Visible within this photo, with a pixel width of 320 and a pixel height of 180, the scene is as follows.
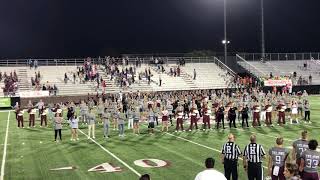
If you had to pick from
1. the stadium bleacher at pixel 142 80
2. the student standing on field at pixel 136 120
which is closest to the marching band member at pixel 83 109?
the student standing on field at pixel 136 120

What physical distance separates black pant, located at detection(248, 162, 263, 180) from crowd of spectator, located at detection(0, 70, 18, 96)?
40.2 meters

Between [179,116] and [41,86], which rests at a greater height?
[41,86]

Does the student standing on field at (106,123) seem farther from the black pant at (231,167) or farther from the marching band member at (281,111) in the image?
the black pant at (231,167)

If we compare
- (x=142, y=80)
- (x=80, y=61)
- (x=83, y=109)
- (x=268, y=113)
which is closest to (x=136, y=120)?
(x=83, y=109)

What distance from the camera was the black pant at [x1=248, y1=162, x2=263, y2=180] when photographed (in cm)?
1104

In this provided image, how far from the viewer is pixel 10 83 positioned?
48.5 meters

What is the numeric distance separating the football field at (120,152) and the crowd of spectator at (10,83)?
21575 mm

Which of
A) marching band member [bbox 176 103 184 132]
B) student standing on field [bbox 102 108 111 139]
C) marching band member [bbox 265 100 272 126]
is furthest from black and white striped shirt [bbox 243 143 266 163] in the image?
marching band member [bbox 265 100 272 126]

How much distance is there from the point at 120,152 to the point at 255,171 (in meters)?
8.57

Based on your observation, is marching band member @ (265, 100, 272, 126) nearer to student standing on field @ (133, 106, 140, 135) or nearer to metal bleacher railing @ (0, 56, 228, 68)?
student standing on field @ (133, 106, 140, 135)

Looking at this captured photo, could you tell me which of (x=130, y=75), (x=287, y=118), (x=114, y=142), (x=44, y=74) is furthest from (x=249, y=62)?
(x=114, y=142)

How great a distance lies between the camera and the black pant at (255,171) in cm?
1104

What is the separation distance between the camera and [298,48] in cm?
8169

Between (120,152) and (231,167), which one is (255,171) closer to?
(231,167)
